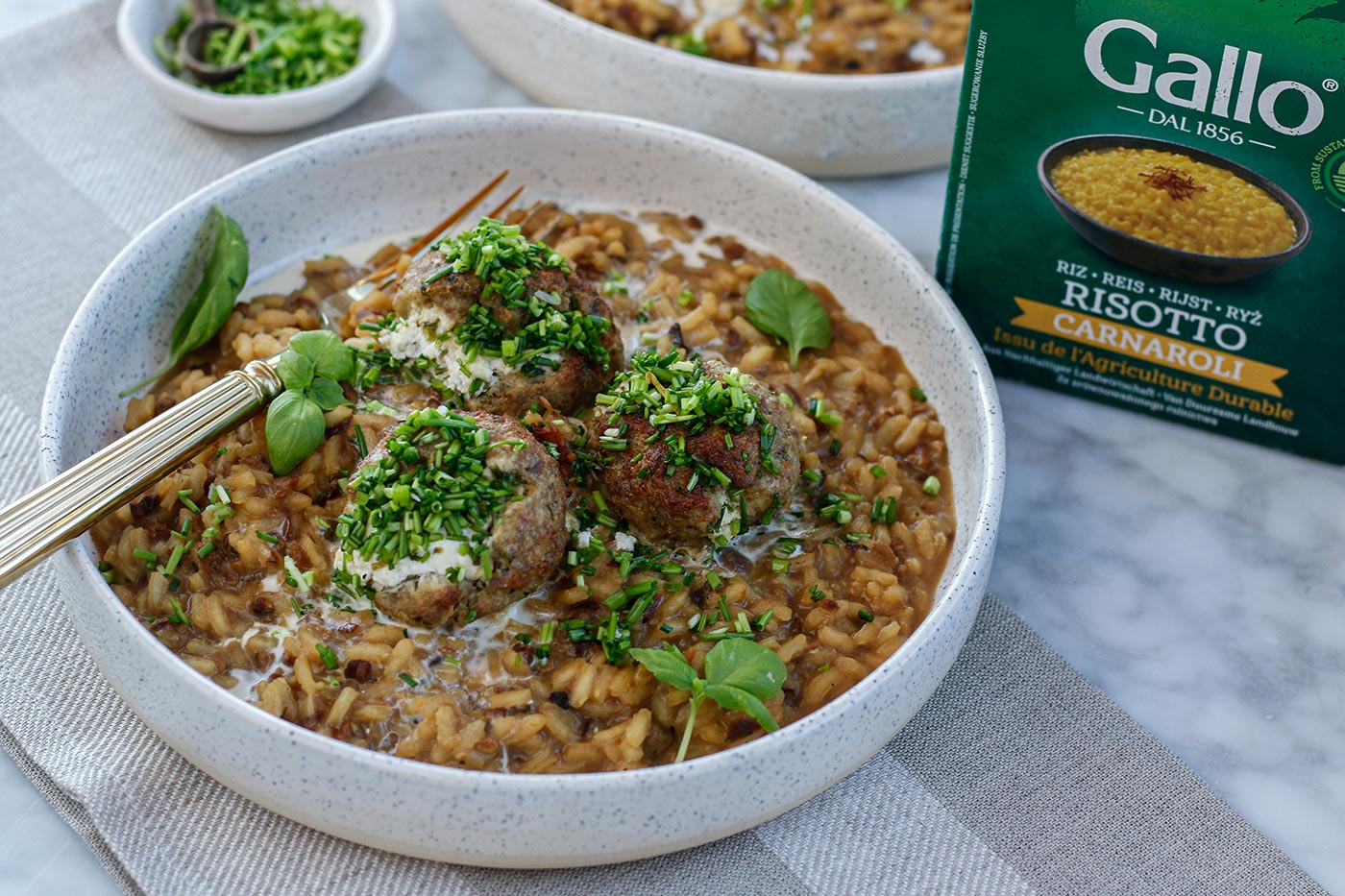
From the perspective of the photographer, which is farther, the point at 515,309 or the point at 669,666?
the point at 515,309

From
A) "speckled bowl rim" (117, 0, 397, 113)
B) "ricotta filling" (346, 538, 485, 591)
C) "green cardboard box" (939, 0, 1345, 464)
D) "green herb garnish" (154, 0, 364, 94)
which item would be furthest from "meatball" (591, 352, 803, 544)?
"green herb garnish" (154, 0, 364, 94)

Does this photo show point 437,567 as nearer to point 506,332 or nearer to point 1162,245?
point 506,332

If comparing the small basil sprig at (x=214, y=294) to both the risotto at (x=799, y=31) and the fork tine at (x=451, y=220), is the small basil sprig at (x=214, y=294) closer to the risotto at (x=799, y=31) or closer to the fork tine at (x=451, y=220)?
the fork tine at (x=451, y=220)

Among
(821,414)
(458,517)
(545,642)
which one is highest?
(458,517)

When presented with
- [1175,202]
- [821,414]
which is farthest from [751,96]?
[1175,202]

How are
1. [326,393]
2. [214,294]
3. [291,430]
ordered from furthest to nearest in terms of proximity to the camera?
[214,294] → [326,393] → [291,430]

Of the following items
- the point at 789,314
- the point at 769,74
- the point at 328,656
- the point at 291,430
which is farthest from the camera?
the point at 769,74

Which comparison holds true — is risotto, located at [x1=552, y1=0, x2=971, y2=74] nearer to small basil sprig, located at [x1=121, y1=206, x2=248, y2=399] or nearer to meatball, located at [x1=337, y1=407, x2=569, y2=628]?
small basil sprig, located at [x1=121, y1=206, x2=248, y2=399]
